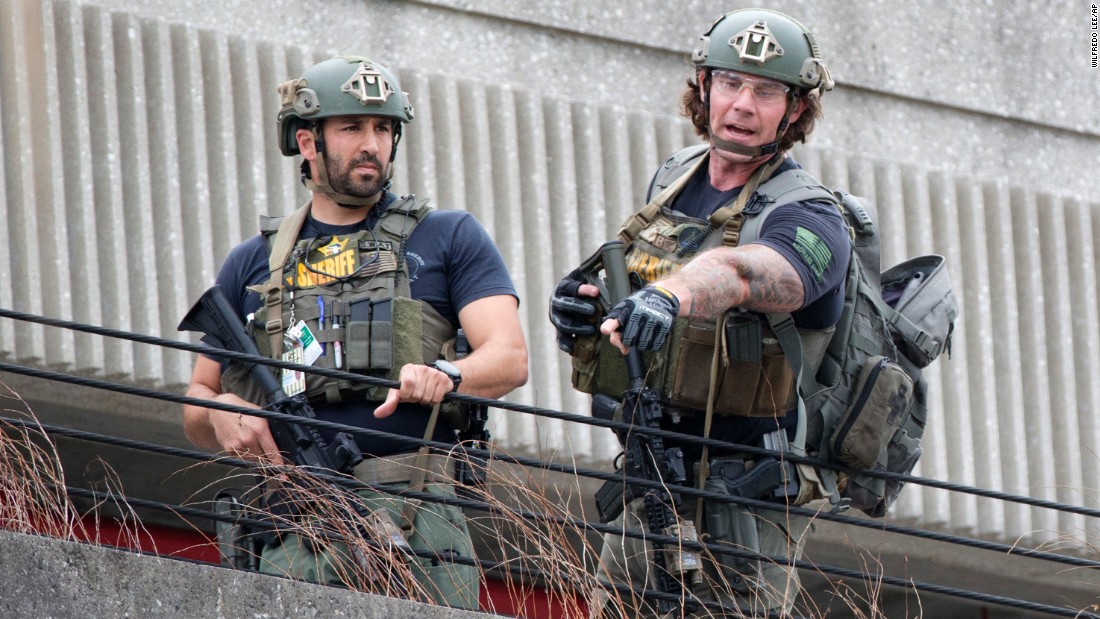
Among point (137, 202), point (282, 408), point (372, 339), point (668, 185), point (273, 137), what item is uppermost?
point (273, 137)

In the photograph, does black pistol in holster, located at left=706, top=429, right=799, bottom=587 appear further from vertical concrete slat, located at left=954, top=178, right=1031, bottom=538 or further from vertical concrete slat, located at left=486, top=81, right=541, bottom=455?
vertical concrete slat, located at left=954, top=178, right=1031, bottom=538

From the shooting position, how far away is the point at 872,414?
4.83 metres

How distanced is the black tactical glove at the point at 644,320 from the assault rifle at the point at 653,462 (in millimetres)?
486

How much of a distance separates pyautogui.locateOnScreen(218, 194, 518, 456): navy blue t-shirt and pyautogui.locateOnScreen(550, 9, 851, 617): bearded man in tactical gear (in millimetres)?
244

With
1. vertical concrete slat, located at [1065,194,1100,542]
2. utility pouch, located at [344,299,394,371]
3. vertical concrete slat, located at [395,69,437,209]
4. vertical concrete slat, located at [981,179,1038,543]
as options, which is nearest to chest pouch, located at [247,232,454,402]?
utility pouch, located at [344,299,394,371]

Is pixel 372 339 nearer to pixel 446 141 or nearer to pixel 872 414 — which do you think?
pixel 872 414

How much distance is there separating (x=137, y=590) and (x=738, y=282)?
157 centimetres

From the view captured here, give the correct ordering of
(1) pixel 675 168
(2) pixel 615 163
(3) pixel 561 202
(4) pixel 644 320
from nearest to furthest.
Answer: (4) pixel 644 320, (1) pixel 675 168, (3) pixel 561 202, (2) pixel 615 163

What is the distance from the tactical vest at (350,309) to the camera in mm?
4910

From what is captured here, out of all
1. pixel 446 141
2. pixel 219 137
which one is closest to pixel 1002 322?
pixel 446 141

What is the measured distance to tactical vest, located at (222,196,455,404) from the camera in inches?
193

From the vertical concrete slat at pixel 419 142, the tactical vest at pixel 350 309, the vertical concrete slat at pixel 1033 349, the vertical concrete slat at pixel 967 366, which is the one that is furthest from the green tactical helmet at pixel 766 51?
the vertical concrete slat at pixel 1033 349

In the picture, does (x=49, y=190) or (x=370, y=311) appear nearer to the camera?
(x=370, y=311)

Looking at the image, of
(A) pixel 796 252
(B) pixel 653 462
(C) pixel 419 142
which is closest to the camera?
(A) pixel 796 252
